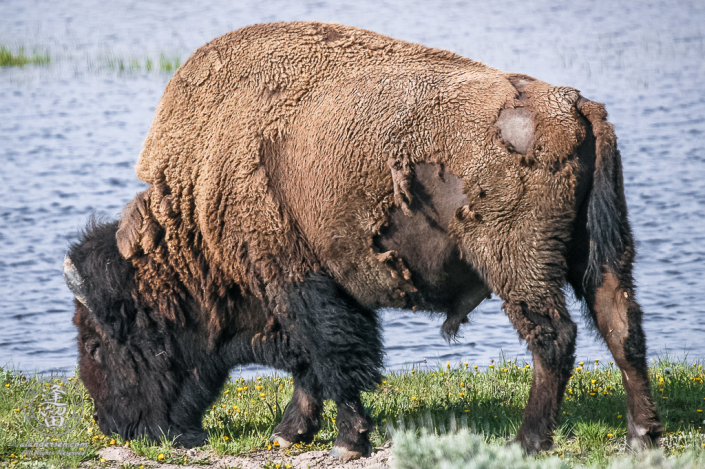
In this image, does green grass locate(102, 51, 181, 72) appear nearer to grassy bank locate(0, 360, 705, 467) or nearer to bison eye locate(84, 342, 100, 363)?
grassy bank locate(0, 360, 705, 467)

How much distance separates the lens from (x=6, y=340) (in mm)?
8617

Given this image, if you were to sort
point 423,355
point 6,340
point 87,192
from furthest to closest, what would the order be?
point 87,192
point 6,340
point 423,355

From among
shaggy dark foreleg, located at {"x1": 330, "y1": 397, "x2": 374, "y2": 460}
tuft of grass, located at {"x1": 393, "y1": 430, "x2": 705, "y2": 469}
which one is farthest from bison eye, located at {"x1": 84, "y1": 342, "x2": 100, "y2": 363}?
tuft of grass, located at {"x1": 393, "y1": 430, "x2": 705, "y2": 469}

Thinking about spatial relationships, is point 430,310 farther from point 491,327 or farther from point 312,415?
point 491,327

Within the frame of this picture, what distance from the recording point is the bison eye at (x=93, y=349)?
16.6ft

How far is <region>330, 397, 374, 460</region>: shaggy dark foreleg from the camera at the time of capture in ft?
15.8

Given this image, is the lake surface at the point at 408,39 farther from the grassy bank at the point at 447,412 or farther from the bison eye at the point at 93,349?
the bison eye at the point at 93,349

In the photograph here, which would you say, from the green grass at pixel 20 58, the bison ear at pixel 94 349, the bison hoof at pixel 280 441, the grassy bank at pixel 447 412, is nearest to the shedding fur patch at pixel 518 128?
the grassy bank at pixel 447 412

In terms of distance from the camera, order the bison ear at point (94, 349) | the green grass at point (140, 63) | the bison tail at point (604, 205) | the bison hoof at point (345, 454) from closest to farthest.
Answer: the bison tail at point (604, 205) < the bison hoof at point (345, 454) < the bison ear at point (94, 349) < the green grass at point (140, 63)

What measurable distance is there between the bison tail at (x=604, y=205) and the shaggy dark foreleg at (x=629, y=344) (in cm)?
10

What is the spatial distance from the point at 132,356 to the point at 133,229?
2.63 feet

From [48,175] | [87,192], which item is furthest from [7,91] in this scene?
[87,192]

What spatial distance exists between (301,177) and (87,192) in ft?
31.6

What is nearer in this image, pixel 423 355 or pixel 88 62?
pixel 423 355
